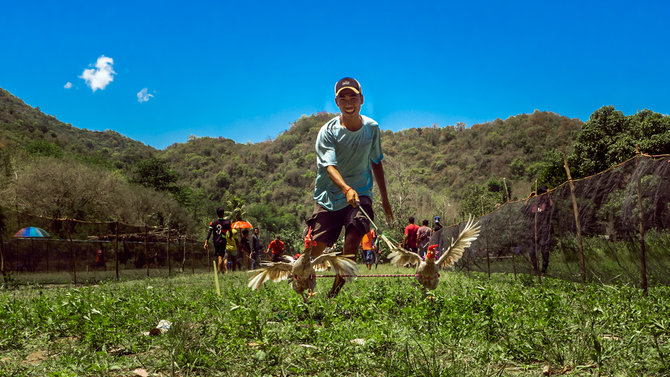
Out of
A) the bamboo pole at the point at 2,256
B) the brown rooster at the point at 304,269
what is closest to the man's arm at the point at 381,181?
the brown rooster at the point at 304,269

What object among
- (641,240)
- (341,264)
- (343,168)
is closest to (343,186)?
(343,168)

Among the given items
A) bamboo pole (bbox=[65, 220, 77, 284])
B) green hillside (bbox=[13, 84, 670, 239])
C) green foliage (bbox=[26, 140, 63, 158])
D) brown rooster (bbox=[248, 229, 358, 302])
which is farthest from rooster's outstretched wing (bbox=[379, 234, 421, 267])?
green foliage (bbox=[26, 140, 63, 158])

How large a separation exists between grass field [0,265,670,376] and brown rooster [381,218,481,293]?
15.0 inches

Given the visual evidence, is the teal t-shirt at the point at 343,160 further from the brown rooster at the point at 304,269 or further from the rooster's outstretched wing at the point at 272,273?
the rooster's outstretched wing at the point at 272,273

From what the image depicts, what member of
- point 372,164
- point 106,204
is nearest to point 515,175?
point 106,204

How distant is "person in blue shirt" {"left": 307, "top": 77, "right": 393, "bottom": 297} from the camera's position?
524cm

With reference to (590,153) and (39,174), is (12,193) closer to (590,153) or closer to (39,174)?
(39,174)

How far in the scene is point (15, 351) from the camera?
3143mm

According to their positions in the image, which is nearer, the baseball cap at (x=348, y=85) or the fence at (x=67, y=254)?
the baseball cap at (x=348, y=85)

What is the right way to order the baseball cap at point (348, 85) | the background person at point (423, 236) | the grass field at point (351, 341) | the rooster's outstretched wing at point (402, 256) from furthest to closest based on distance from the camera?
1. the background person at point (423, 236)
2. the baseball cap at point (348, 85)
3. the rooster's outstretched wing at point (402, 256)
4. the grass field at point (351, 341)

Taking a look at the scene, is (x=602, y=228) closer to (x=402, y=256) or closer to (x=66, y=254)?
(x=402, y=256)

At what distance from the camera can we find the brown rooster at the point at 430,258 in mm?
4453

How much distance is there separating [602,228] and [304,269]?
4474 mm

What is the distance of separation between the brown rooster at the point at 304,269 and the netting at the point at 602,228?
3.57m
